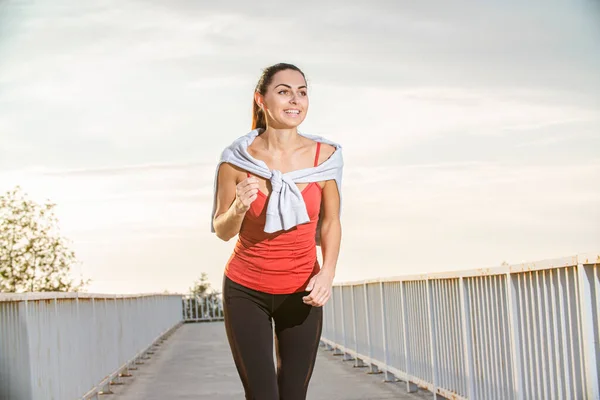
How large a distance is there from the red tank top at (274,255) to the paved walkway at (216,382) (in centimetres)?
688

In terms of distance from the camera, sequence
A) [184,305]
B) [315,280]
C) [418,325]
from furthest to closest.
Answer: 1. [184,305]
2. [418,325]
3. [315,280]

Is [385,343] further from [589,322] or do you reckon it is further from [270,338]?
[270,338]

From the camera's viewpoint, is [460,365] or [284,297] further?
[460,365]

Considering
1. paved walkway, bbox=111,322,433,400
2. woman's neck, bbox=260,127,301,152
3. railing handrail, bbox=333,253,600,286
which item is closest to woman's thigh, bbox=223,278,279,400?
woman's neck, bbox=260,127,301,152

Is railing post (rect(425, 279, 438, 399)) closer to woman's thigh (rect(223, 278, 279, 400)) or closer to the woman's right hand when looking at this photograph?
woman's thigh (rect(223, 278, 279, 400))

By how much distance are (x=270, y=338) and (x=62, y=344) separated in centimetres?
539

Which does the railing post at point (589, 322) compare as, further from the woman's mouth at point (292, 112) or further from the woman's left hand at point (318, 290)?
the woman's mouth at point (292, 112)

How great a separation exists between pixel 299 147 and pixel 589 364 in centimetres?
229

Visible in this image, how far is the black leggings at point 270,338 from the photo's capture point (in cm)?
437

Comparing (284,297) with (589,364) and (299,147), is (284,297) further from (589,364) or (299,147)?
(589,364)

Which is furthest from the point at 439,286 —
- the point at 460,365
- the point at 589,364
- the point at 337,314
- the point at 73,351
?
the point at 337,314

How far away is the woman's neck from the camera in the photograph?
177 inches

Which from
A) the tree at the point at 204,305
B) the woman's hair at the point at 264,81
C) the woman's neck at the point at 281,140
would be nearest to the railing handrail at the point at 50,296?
the woman's hair at the point at 264,81

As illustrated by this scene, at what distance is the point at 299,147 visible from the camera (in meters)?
4.52
